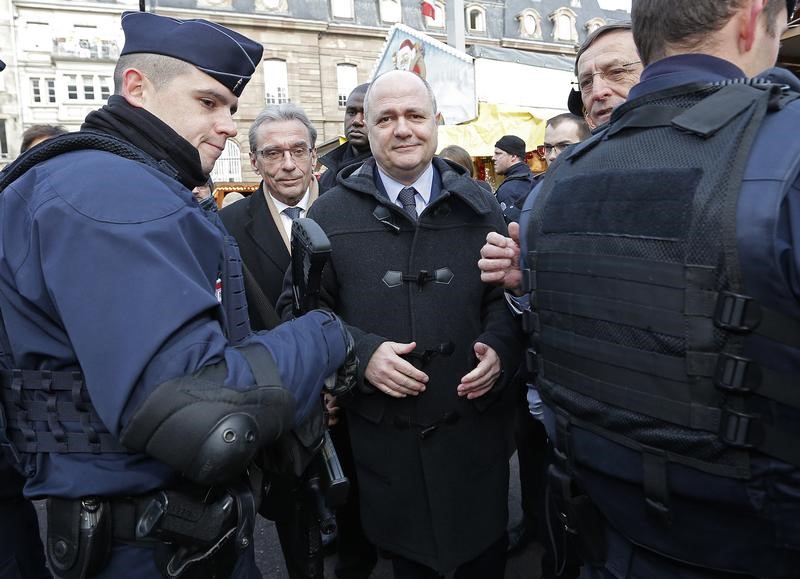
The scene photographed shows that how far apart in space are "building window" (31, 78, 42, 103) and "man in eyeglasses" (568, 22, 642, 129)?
3364 cm

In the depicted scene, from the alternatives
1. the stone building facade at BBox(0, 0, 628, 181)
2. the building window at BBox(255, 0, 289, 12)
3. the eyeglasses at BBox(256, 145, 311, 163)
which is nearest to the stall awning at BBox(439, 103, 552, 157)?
the eyeglasses at BBox(256, 145, 311, 163)

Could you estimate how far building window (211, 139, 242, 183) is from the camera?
2669 centimetres

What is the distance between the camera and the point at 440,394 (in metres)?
2.01

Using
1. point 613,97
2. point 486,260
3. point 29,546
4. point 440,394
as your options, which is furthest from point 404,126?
point 29,546

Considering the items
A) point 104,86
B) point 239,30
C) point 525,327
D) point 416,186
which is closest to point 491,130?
point 416,186

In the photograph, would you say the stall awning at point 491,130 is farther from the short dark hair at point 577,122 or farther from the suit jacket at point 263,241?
the suit jacket at point 263,241

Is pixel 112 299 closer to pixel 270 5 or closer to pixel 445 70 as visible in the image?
pixel 445 70

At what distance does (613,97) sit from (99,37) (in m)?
32.4

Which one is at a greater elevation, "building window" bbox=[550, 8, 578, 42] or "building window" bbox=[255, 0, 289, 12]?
"building window" bbox=[550, 8, 578, 42]

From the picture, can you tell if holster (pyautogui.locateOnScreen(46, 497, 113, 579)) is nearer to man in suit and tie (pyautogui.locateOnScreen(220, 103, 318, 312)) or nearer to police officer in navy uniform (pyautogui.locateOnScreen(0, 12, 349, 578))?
police officer in navy uniform (pyautogui.locateOnScreen(0, 12, 349, 578))

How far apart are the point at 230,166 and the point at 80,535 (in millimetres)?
27594

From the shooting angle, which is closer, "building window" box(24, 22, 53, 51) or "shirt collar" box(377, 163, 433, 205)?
"shirt collar" box(377, 163, 433, 205)

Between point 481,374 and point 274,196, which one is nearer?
point 481,374

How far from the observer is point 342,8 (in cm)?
2927
